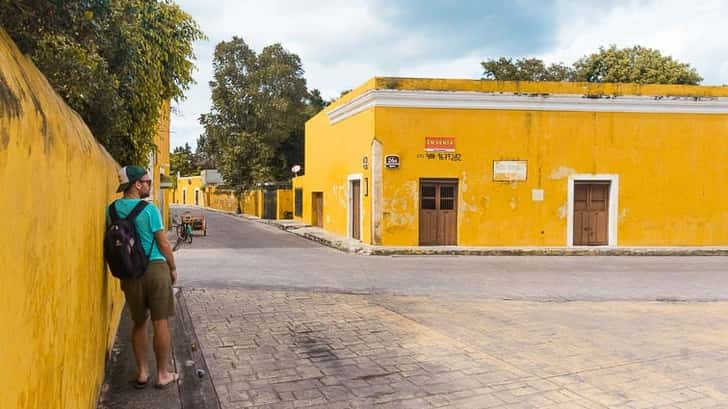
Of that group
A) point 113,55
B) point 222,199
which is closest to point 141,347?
point 113,55

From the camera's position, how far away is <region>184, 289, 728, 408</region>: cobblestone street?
15.0 feet

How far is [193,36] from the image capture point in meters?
9.98

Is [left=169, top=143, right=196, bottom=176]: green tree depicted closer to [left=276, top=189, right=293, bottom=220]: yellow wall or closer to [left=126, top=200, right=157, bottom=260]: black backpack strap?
[left=276, top=189, right=293, bottom=220]: yellow wall

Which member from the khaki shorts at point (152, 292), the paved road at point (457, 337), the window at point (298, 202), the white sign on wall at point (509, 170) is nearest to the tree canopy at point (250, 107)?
the window at point (298, 202)

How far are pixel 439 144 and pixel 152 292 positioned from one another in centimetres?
1382

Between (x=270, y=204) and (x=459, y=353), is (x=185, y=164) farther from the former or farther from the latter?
(x=459, y=353)

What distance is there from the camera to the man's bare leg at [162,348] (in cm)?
453

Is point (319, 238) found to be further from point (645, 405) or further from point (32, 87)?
point (32, 87)

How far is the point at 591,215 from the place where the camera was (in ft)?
59.2

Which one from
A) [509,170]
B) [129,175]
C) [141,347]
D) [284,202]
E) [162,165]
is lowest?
[141,347]

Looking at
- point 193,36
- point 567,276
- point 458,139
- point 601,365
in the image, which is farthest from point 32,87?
point 458,139

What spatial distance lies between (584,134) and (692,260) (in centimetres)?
472

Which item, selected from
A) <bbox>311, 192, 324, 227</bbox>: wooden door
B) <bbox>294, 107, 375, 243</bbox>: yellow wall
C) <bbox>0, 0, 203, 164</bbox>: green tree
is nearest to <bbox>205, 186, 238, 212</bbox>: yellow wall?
<bbox>294, 107, 375, 243</bbox>: yellow wall

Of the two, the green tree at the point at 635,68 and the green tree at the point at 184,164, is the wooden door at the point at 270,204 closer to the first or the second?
the green tree at the point at 635,68
